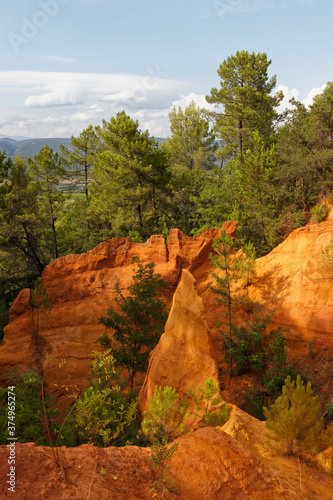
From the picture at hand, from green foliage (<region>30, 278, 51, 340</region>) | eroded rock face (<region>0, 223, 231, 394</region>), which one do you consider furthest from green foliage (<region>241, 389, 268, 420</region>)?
green foliage (<region>30, 278, 51, 340</region>)

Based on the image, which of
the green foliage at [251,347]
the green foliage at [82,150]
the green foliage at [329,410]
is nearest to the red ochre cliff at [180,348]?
the green foliage at [251,347]

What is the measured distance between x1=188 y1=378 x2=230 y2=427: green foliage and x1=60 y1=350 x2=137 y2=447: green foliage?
1.86 meters

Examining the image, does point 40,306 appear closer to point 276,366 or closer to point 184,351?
point 184,351

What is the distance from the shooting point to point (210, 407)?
328 inches

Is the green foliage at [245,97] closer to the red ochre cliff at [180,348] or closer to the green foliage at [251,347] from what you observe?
the red ochre cliff at [180,348]

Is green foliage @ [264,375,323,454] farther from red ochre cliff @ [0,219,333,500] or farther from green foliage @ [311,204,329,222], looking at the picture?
green foliage @ [311,204,329,222]

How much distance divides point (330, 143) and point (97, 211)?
1790 cm

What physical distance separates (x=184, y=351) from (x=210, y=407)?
2.00 m

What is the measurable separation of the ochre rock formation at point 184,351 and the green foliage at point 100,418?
1.71m

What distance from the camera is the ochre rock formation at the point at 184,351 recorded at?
957 centimetres

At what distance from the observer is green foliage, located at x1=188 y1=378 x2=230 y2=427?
314 inches

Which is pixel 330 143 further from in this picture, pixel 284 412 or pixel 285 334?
pixel 284 412

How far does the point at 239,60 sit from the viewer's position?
24031 millimetres

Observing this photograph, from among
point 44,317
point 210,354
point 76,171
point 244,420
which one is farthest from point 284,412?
point 76,171
